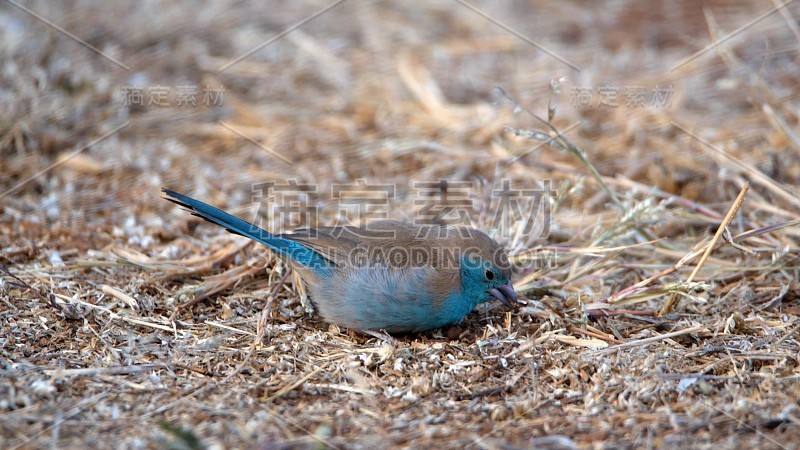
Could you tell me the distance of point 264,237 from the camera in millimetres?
3975

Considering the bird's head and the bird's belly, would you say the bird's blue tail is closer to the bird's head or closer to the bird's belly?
the bird's belly

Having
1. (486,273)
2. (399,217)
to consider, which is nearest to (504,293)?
(486,273)

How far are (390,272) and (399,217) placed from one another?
3.75 feet

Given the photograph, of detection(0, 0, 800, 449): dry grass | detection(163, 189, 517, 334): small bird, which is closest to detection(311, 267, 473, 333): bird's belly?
detection(163, 189, 517, 334): small bird

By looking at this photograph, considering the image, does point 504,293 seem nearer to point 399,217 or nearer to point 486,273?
point 486,273

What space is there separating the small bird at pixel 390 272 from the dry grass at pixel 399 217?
0.15m

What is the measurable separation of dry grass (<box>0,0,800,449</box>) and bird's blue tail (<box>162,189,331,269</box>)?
0.84ft

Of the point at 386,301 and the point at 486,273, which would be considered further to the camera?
the point at 486,273

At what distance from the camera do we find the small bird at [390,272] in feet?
12.7

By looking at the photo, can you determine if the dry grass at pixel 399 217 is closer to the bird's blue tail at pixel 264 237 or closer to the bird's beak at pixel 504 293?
the bird's beak at pixel 504 293

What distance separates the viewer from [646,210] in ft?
14.0

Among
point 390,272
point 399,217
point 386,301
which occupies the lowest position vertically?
point 386,301

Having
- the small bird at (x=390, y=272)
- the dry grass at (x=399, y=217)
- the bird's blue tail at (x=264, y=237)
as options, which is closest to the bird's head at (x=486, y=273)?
the small bird at (x=390, y=272)

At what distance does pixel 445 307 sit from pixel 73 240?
2.35 m
